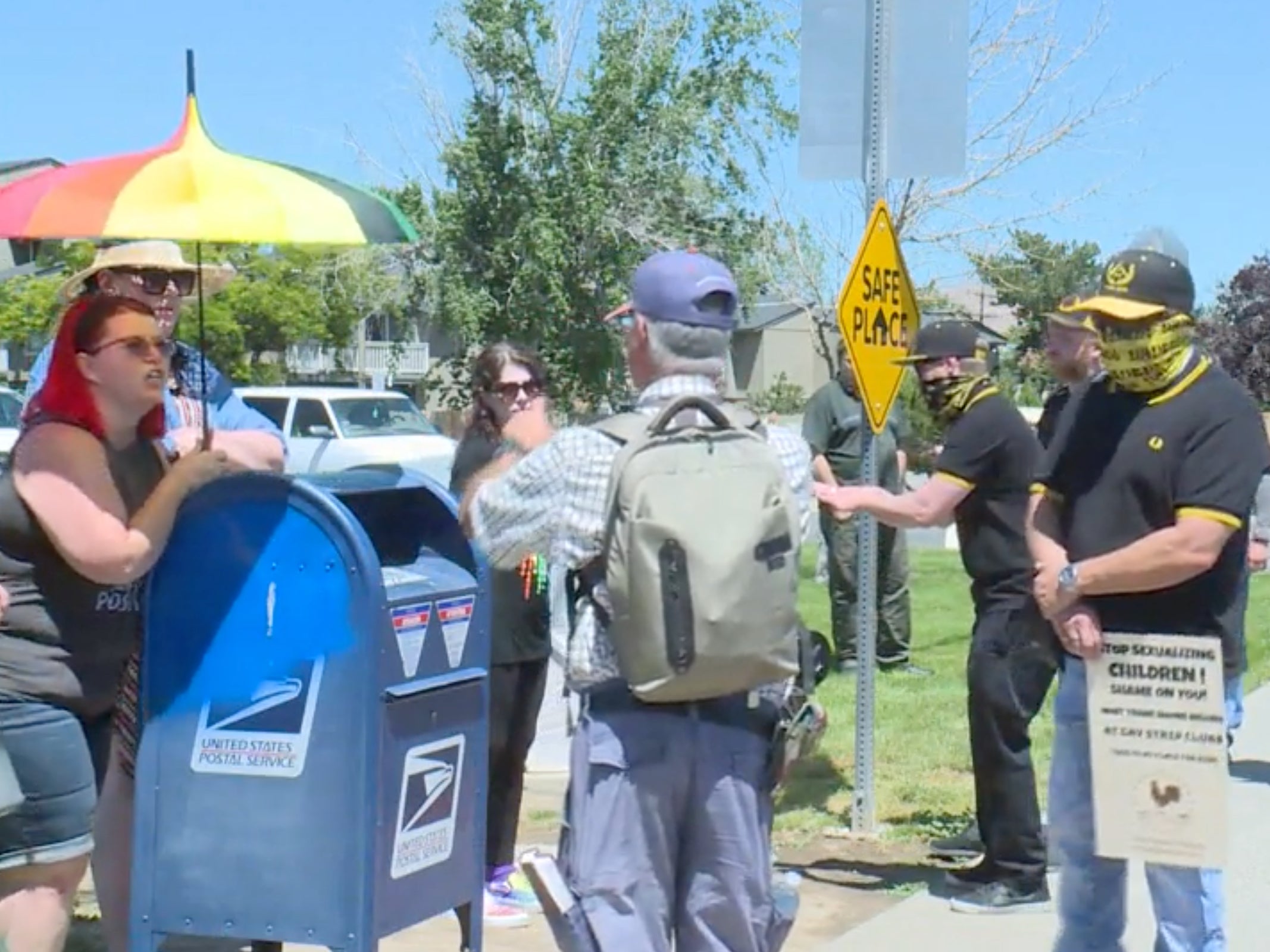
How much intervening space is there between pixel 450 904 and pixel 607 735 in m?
1.22

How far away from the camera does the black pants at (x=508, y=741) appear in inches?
225

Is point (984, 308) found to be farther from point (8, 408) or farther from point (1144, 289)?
point (1144, 289)

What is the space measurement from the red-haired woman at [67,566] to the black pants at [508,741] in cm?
167

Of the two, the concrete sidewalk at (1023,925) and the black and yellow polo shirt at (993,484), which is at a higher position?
the black and yellow polo shirt at (993,484)

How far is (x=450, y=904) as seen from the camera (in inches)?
181

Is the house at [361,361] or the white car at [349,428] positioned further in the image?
the house at [361,361]

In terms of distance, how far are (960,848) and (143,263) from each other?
386 cm

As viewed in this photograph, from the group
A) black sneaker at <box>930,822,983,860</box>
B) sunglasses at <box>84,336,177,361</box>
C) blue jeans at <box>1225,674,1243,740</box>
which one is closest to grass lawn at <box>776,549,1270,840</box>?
black sneaker at <box>930,822,983,860</box>

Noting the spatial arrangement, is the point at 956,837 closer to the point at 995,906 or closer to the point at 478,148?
the point at 995,906

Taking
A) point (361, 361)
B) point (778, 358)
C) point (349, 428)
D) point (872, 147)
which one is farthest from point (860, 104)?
point (778, 358)

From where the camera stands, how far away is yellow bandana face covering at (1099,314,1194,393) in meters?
4.29

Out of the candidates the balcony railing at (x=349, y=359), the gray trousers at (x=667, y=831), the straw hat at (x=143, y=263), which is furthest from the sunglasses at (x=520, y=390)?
the balcony railing at (x=349, y=359)

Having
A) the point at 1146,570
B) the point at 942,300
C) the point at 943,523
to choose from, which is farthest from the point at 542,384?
the point at 942,300

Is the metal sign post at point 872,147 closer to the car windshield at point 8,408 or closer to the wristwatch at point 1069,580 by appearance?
the wristwatch at point 1069,580
